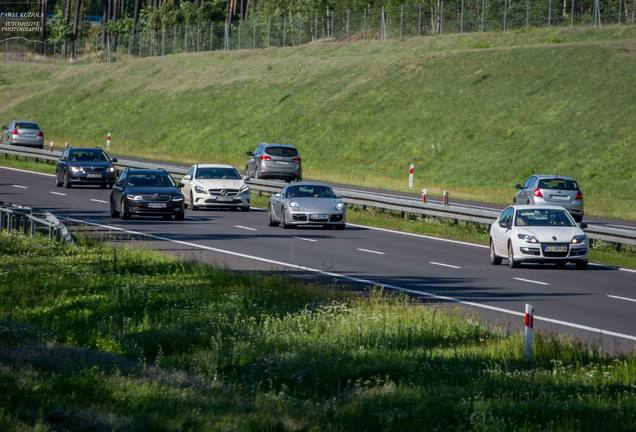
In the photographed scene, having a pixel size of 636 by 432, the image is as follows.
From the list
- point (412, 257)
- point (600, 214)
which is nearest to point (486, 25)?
point (600, 214)

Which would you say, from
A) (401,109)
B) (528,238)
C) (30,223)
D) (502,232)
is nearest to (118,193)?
(30,223)

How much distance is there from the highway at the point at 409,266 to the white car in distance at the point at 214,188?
47 cm

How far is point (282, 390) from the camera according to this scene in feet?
38.8

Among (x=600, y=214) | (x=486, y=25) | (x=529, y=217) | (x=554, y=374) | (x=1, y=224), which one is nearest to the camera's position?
(x=554, y=374)

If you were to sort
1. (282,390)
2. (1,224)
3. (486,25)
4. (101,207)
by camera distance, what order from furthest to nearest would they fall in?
(486,25), (101,207), (1,224), (282,390)

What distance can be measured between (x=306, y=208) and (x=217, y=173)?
7.85 m

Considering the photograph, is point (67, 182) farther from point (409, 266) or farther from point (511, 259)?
point (511, 259)

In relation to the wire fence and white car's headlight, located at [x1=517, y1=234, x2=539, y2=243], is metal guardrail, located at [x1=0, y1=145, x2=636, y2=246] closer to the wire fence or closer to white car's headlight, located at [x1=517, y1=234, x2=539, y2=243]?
white car's headlight, located at [x1=517, y1=234, x2=539, y2=243]

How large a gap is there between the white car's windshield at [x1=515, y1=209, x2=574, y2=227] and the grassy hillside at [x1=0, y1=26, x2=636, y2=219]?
61.4ft

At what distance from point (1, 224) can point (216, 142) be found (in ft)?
167

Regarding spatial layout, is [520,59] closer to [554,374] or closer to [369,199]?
[369,199]

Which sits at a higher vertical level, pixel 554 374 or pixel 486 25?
pixel 486 25

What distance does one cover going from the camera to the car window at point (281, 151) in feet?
177

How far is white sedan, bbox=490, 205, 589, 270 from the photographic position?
2769 centimetres
